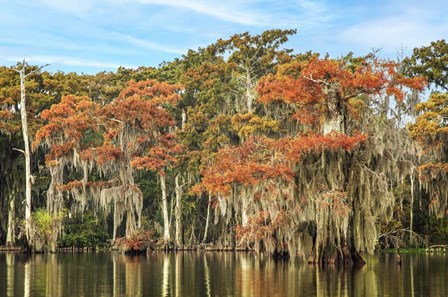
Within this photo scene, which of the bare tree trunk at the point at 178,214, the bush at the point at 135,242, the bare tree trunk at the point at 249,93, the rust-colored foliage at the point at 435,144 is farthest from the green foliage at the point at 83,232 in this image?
the rust-colored foliage at the point at 435,144

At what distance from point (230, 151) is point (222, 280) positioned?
1882cm

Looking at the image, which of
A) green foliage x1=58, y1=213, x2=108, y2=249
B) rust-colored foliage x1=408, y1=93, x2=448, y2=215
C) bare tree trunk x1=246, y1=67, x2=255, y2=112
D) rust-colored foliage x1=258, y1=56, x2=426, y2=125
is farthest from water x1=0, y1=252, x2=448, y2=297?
bare tree trunk x1=246, y1=67, x2=255, y2=112

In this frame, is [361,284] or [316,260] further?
[316,260]

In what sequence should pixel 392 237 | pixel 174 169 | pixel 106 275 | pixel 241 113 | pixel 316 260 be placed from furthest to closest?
pixel 174 169
pixel 241 113
pixel 392 237
pixel 316 260
pixel 106 275

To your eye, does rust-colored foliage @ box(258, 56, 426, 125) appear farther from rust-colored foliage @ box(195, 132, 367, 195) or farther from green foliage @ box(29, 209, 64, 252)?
green foliage @ box(29, 209, 64, 252)

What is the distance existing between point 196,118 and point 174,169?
175 inches

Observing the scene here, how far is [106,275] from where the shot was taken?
29141mm

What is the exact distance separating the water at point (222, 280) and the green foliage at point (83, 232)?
20.9 meters

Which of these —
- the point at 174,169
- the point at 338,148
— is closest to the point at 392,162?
the point at 338,148

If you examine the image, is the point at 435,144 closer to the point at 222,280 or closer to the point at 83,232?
the point at 222,280

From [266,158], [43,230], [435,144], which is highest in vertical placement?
[435,144]

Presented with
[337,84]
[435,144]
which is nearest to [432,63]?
[435,144]

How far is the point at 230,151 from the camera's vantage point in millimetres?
44562

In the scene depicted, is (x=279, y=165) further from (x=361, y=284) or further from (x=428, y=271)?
(x=361, y=284)
